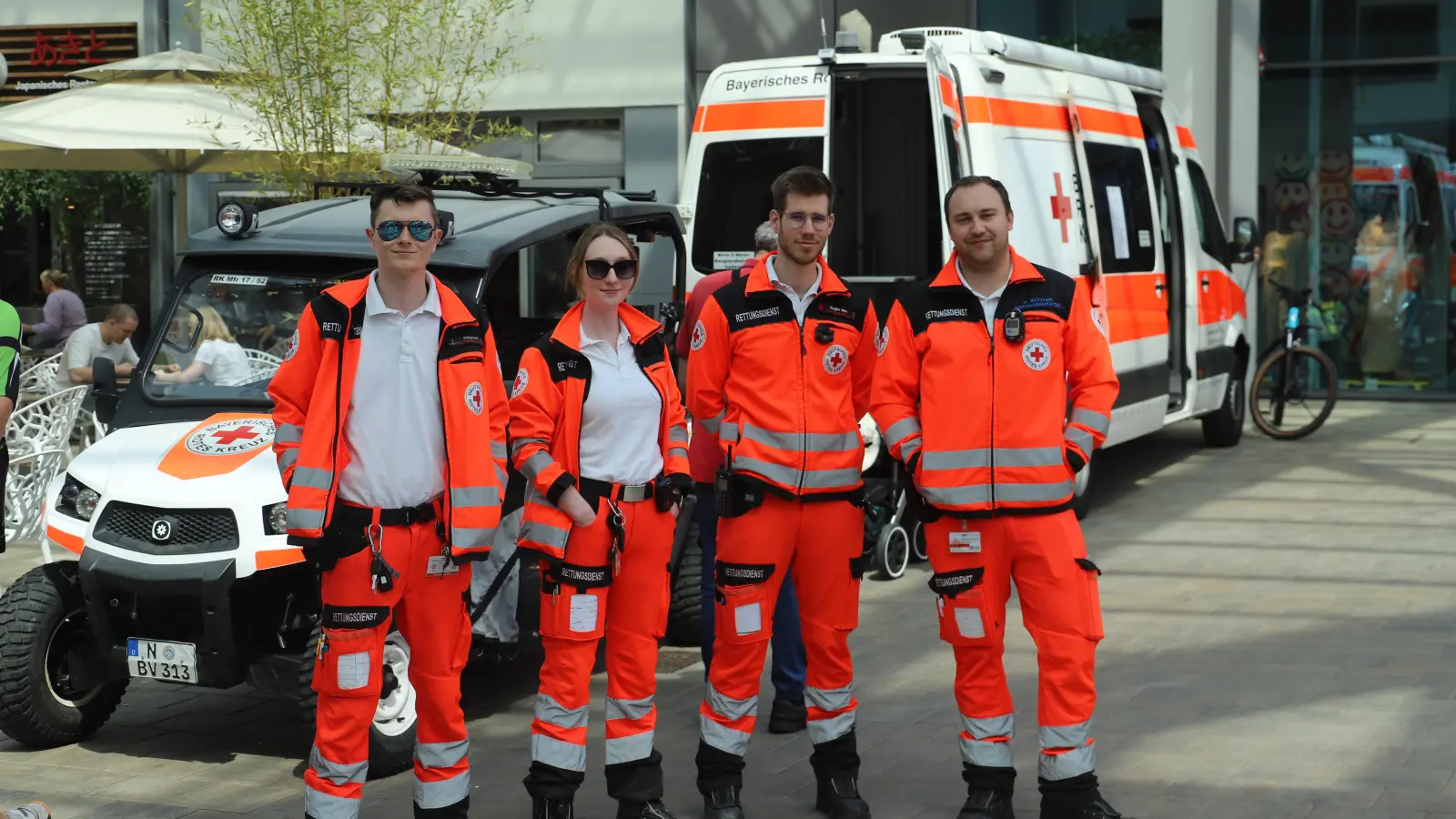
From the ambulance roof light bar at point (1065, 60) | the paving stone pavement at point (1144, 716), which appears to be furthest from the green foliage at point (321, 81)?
the ambulance roof light bar at point (1065, 60)

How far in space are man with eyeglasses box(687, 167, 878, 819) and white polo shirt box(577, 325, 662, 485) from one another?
270 millimetres

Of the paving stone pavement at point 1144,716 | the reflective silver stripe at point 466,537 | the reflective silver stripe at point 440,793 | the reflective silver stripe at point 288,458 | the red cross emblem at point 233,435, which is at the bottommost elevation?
the paving stone pavement at point 1144,716

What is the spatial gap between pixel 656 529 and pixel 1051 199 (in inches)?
238

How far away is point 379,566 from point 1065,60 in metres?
7.78

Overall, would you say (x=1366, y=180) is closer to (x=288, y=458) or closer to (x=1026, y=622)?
(x=1026, y=622)

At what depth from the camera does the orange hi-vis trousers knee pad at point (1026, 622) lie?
5215mm

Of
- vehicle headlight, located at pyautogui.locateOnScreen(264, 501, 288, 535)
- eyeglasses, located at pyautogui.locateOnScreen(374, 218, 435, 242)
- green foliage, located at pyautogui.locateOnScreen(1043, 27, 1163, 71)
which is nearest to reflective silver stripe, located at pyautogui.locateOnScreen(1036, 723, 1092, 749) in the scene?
eyeglasses, located at pyautogui.locateOnScreen(374, 218, 435, 242)

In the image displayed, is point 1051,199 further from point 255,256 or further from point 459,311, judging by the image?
point 459,311

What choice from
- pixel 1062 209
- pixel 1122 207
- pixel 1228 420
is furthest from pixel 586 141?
pixel 1062 209

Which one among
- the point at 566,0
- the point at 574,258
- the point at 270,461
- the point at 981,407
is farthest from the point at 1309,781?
the point at 566,0

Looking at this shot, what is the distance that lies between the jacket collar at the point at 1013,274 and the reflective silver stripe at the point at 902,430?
434 millimetres

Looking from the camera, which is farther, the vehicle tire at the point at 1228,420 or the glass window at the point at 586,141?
the glass window at the point at 586,141

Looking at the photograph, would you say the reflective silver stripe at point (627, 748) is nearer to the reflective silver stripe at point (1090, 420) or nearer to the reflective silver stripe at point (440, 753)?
the reflective silver stripe at point (440, 753)

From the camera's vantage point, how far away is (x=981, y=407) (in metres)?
5.30
